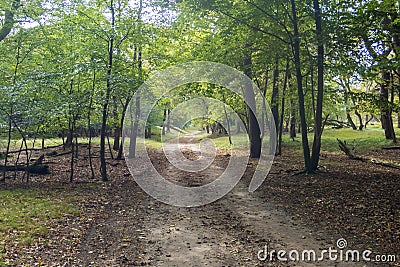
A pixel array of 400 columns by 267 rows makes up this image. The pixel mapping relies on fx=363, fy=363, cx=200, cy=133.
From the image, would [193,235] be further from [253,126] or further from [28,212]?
[253,126]

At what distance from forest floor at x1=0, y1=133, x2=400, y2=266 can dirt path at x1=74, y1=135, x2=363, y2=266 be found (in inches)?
0.7

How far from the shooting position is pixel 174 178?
14.5m

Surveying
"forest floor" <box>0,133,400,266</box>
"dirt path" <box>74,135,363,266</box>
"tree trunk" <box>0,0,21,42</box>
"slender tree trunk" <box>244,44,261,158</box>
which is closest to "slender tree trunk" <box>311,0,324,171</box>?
"forest floor" <box>0,133,400,266</box>

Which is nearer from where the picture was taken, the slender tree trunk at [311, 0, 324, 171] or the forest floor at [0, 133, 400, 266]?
the forest floor at [0, 133, 400, 266]

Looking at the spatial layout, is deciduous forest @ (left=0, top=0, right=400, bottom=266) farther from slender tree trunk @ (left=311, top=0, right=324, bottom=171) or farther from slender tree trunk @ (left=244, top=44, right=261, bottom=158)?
slender tree trunk @ (left=244, top=44, right=261, bottom=158)

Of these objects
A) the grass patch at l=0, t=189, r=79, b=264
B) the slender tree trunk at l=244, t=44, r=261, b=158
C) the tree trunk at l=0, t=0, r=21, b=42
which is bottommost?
the grass patch at l=0, t=189, r=79, b=264

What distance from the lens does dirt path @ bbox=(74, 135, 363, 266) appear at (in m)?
5.75

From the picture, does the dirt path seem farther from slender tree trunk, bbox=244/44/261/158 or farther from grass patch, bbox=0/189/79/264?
slender tree trunk, bbox=244/44/261/158

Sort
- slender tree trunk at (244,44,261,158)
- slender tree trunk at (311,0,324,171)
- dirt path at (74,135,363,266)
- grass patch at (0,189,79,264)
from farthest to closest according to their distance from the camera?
1. slender tree trunk at (244,44,261,158)
2. slender tree trunk at (311,0,324,171)
3. grass patch at (0,189,79,264)
4. dirt path at (74,135,363,266)

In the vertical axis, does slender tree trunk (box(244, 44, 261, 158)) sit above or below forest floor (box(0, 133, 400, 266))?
above

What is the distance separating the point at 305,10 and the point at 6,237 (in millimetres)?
10660

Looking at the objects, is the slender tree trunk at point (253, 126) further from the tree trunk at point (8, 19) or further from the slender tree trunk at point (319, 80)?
the tree trunk at point (8, 19)

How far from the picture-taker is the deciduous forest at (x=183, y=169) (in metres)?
6.35

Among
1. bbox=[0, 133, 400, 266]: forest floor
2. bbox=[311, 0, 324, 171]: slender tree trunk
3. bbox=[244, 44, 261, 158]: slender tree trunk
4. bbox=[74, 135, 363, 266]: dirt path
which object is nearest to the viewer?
bbox=[74, 135, 363, 266]: dirt path
